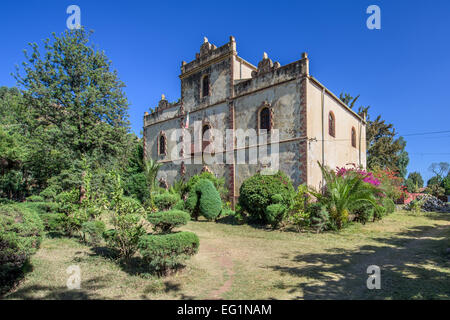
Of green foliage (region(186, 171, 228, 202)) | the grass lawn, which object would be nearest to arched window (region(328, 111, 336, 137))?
green foliage (region(186, 171, 228, 202))

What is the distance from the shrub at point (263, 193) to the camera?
37.9 feet

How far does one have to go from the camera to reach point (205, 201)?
13609 mm

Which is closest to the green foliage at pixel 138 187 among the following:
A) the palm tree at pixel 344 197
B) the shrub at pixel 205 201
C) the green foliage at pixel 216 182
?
the green foliage at pixel 216 182

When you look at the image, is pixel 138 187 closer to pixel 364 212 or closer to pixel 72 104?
pixel 72 104

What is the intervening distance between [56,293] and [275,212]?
26.8 feet

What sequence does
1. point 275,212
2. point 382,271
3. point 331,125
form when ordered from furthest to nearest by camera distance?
point 331,125 < point 275,212 < point 382,271

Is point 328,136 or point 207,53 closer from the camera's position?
point 328,136

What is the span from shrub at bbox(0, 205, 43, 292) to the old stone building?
436 inches

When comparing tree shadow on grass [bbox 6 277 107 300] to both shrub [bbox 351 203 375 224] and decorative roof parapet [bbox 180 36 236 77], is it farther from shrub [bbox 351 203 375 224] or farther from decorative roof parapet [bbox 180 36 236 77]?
decorative roof parapet [bbox 180 36 236 77]

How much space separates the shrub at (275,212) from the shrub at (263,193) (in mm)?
320

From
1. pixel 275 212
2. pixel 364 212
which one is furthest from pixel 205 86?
pixel 364 212

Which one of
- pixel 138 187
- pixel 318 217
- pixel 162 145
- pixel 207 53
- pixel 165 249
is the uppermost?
pixel 207 53

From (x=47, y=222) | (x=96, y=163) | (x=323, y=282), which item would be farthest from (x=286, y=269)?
(x=96, y=163)
